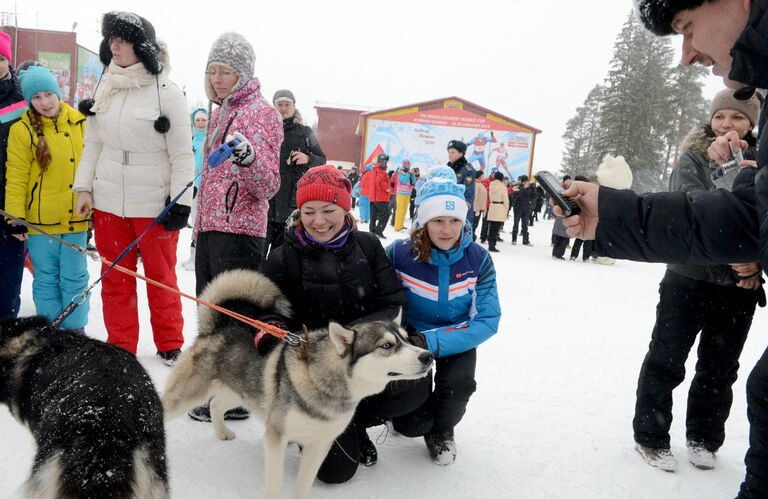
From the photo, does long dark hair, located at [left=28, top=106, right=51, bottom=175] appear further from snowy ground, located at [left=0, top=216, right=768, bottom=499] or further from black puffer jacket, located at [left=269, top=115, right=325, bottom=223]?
black puffer jacket, located at [left=269, top=115, right=325, bottom=223]

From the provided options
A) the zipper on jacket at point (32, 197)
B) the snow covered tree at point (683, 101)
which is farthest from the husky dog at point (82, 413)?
the snow covered tree at point (683, 101)

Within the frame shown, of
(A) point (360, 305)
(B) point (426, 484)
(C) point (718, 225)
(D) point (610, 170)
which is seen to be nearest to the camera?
(C) point (718, 225)

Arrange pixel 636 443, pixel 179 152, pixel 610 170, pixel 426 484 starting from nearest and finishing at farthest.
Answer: pixel 426 484 → pixel 636 443 → pixel 179 152 → pixel 610 170

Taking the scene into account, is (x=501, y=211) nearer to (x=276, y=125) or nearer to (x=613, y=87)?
(x=276, y=125)

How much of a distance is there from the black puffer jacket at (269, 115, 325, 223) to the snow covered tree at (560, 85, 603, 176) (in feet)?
126

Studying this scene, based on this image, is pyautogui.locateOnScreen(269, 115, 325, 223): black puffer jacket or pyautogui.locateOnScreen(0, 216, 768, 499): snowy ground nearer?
pyautogui.locateOnScreen(0, 216, 768, 499): snowy ground

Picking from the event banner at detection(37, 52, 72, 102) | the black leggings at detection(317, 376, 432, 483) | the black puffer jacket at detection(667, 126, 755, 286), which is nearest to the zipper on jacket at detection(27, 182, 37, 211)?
the black leggings at detection(317, 376, 432, 483)

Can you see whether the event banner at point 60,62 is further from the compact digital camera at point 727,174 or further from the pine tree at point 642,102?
the pine tree at point 642,102

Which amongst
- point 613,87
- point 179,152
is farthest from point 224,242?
point 613,87

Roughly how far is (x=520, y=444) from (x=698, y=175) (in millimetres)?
1812

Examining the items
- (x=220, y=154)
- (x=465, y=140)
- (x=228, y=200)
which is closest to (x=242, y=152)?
(x=220, y=154)

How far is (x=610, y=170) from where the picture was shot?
1041 centimetres

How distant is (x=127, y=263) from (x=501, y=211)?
9879mm

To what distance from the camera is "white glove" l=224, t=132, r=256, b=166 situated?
2725mm
